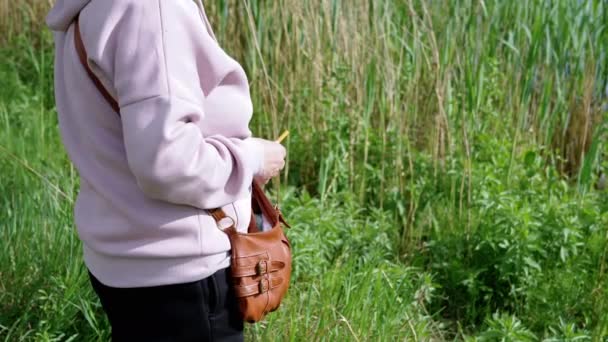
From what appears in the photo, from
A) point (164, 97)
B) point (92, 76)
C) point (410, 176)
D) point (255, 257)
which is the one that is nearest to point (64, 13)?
point (92, 76)

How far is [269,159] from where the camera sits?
1.81 metres

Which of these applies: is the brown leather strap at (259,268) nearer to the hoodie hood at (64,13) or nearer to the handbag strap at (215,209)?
the handbag strap at (215,209)

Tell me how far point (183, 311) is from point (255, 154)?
0.32 meters

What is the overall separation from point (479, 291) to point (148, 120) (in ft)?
7.43

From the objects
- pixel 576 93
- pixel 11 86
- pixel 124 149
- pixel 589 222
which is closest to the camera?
pixel 124 149

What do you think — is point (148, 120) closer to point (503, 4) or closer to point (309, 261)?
point (309, 261)

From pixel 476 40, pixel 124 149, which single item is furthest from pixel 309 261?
pixel 124 149

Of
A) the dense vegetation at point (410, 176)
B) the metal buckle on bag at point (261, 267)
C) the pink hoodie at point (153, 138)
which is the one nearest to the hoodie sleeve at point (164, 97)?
the pink hoodie at point (153, 138)

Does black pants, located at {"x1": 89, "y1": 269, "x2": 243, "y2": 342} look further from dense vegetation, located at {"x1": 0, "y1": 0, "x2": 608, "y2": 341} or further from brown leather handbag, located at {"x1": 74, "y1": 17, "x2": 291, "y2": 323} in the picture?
dense vegetation, located at {"x1": 0, "y1": 0, "x2": 608, "y2": 341}

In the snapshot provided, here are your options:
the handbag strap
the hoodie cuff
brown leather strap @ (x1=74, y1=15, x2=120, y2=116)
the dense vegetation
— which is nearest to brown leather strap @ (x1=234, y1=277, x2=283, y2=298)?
the handbag strap

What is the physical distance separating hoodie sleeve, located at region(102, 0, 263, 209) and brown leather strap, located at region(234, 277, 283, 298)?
218mm

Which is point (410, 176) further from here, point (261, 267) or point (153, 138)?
point (153, 138)

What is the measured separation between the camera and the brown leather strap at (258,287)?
1.75m

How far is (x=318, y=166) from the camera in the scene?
4.14 metres
